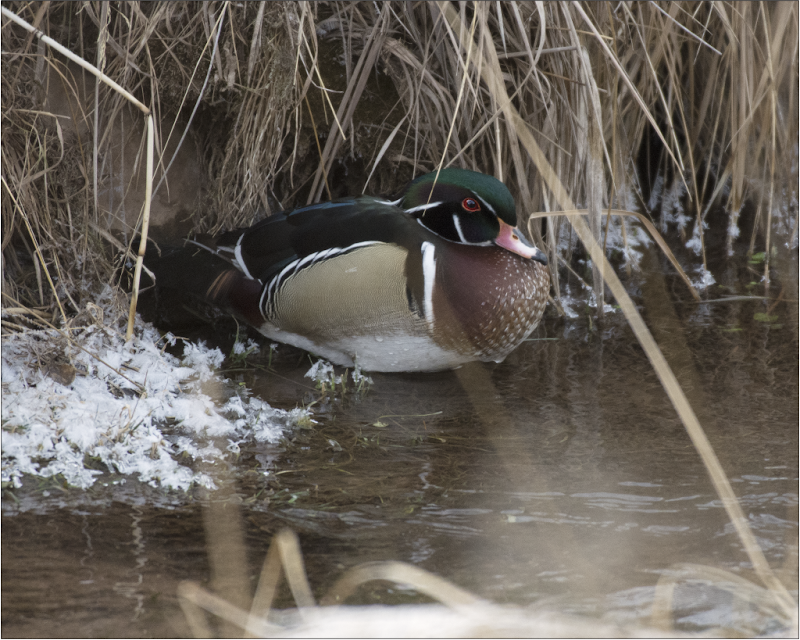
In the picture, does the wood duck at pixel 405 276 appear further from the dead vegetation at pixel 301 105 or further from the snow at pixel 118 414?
the snow at pixel 118 414

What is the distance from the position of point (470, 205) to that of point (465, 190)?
5cm

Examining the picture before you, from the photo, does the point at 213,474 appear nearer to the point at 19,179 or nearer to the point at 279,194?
the point at 19,179

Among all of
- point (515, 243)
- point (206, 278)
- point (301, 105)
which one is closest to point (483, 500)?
point (515, 243)

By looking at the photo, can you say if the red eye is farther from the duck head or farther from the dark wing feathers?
the dark wing feathers

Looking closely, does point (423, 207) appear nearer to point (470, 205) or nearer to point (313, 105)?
point (470, 205)

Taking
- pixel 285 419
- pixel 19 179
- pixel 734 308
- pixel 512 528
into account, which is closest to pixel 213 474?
pixel 285 419

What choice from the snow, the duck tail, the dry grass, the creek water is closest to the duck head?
the dry grass

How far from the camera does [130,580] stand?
1.77 metres

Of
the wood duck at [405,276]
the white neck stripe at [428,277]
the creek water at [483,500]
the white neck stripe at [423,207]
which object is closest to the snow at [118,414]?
the creek water at [483,500]

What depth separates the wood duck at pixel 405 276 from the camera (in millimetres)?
2773

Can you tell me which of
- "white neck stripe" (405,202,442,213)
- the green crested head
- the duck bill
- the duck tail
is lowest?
the duck tail

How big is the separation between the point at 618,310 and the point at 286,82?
1662 mm

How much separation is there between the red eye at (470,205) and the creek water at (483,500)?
0.61m

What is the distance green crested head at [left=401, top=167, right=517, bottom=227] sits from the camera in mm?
2838
